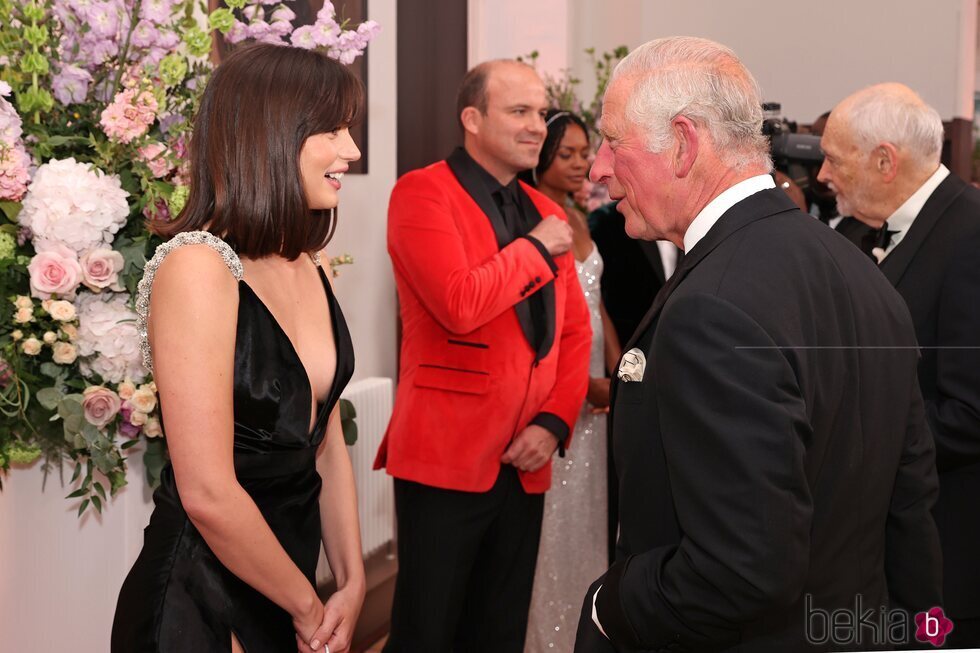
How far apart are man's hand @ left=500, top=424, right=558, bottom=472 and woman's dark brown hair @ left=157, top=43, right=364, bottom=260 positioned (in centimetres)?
102

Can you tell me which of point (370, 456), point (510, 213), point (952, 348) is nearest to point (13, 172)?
point (510, 213)

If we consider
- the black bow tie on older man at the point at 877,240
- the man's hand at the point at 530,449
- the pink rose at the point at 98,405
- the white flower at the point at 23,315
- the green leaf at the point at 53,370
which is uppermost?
the black bow tie on older man at the point at 877,240

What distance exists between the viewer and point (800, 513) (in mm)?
1120

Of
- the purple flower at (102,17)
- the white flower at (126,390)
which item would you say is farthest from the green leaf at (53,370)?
the purple flower at (102,17)

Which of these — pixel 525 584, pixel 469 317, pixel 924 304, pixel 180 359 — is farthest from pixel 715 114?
pixel 525 584

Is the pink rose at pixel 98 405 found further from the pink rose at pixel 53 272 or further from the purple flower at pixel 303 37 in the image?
the purple flower at pixel 303 37

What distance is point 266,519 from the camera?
1.63 meters

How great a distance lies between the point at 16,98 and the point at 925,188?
170 cm

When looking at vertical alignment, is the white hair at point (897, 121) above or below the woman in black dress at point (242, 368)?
above

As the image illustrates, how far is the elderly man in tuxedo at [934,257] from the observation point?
4.44 feet

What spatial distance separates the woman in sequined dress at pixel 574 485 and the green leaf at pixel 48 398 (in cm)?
176

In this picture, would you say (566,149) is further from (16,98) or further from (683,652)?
(683,652)

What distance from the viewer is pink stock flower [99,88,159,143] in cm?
181

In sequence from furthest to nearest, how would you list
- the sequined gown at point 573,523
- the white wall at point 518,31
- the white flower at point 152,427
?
the white wall at point 518,31 → the sequined gown at point 573,523 → the white flower at point 152,427
